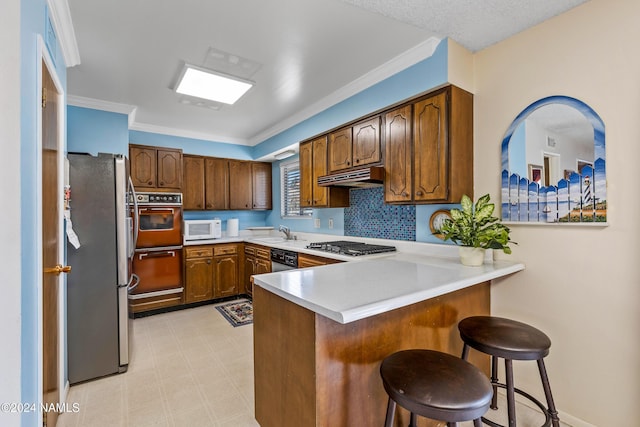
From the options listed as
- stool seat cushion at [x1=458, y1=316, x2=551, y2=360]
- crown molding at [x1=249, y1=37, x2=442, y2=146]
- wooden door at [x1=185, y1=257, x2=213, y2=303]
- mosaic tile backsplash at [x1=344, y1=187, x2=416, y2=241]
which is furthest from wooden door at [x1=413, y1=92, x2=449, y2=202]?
wooden door at [x1=185, y1=257, x2=213, y2=303]

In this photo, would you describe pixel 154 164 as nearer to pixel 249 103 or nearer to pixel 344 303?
pixel 249 103

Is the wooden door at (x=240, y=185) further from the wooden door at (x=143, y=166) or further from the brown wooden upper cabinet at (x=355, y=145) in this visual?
the brown wooden upper cabinet at (x=355, y=145)

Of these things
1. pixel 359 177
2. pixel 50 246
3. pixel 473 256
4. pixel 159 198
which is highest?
pixel 359 177

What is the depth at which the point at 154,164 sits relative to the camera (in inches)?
157

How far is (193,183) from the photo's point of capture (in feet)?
14.5

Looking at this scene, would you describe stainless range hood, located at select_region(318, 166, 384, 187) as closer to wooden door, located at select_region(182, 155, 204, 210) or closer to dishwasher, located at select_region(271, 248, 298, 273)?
dishwasher, located at select_region(271, 248, 298, 273)

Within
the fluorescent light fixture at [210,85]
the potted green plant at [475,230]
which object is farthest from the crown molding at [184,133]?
the potted green plant at [475,230]

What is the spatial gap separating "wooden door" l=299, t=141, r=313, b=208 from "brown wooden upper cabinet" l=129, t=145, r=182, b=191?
1.79 m

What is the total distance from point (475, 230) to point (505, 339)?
733 millimetres

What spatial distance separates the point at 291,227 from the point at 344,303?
3.50 metres

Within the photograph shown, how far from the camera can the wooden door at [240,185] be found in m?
4.75

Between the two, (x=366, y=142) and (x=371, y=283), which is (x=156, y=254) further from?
(x=371, y=283)

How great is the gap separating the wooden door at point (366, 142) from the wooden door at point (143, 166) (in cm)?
280
